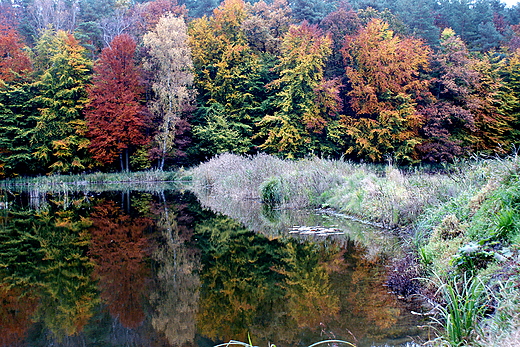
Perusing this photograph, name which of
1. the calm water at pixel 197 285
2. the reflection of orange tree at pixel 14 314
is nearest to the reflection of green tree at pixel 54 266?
the calm water at pixel 197 285

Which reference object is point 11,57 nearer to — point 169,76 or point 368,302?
point 169,76

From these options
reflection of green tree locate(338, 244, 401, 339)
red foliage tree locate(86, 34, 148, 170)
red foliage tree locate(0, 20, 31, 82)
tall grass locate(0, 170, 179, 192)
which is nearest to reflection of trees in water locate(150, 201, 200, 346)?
reflection of green tree locate(338, 244, 401, 339)

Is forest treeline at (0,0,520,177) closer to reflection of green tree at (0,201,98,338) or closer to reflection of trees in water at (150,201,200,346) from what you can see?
reflection of green tree at (0,201,98,338)

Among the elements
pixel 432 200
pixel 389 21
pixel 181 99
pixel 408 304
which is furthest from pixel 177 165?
pixel 408 304

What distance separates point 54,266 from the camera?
21.8 ft

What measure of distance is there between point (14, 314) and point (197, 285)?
82.2 inches

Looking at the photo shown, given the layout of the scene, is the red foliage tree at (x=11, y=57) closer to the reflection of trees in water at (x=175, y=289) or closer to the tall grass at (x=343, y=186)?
the tall grass at (x=343, y=186)

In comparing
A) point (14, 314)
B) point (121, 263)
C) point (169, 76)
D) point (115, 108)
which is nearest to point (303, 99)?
point (169, 76)

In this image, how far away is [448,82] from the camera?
92.7 feet

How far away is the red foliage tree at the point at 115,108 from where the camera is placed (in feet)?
96.0

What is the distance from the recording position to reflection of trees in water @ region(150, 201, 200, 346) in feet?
13.3

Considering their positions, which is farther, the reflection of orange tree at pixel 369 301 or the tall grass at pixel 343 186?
the tall grass at pixel 343 186

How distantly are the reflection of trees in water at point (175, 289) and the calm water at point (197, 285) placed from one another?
2 cm

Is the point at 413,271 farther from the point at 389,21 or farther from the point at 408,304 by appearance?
the point at 389,21
